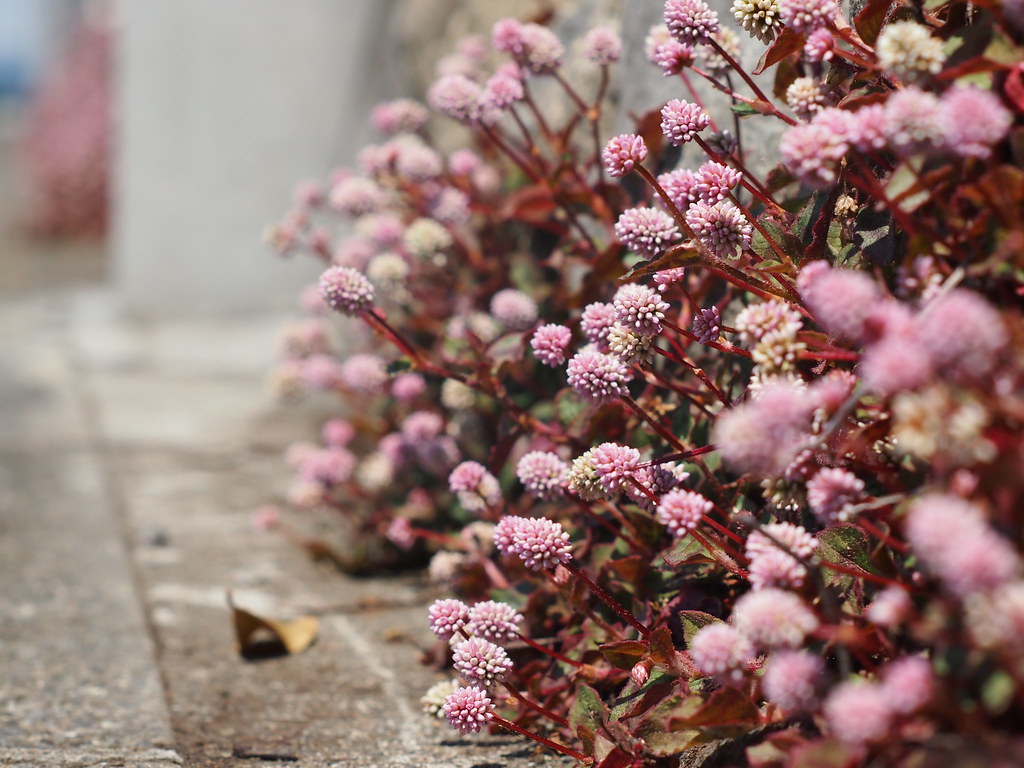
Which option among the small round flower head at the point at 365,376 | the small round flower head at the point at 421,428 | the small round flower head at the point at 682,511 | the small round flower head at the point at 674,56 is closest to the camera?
the small round flower head at the point at 682,511

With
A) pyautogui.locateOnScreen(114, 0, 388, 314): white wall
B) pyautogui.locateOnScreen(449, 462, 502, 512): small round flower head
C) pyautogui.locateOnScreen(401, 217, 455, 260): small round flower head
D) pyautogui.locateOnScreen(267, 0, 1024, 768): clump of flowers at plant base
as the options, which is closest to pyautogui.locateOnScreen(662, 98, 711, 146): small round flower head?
pyautogui.locateOnScreen(267, 0, 1024, 768): clump of flowers at plant base

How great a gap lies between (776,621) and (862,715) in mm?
120

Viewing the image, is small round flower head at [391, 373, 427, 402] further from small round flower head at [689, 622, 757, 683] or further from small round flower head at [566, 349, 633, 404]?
small round flower head at [689, 622, 757, 683]

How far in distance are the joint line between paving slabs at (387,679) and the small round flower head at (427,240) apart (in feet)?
2.37

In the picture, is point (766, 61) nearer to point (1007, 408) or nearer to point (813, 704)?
point (1007, 408)

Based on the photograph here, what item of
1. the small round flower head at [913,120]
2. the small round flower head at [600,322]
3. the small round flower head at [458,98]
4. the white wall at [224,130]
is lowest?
the small round flower head at [913,120]

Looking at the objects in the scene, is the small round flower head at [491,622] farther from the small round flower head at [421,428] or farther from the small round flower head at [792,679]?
the small round flower head at [421,428]

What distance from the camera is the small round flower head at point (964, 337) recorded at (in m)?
0.76

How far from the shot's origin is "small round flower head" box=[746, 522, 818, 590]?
37.7 inches

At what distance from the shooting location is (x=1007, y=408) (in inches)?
30.9

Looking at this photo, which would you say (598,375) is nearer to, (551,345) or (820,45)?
(551,345)

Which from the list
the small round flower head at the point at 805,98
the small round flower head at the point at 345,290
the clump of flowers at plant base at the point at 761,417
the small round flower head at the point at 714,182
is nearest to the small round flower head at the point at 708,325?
the clump of flowers at plant base at the point at 761,417

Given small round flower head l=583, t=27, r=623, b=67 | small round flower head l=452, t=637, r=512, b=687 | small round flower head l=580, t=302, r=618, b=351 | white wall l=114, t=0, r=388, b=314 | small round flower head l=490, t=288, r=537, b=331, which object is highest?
white wall l=114, t=0, r=388, b=314

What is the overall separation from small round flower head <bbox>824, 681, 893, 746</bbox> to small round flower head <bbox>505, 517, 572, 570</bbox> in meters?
0.45
